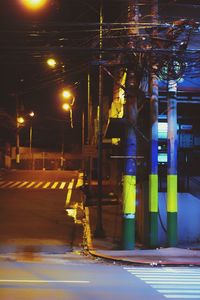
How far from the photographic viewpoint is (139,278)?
12.2 m

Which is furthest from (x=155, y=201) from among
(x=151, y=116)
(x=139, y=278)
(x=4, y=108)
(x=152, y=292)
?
(x=4, y=108)

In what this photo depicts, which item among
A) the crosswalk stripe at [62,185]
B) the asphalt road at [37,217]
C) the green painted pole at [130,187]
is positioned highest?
the green painted pole at [130,187]

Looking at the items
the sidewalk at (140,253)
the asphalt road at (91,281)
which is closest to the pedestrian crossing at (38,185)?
the sidewalk at (140,253)

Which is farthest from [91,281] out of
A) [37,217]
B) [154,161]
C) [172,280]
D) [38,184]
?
[38,184]

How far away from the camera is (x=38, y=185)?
1811 inches

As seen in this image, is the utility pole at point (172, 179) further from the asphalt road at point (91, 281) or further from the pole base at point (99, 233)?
the pole base at point (99, 233)

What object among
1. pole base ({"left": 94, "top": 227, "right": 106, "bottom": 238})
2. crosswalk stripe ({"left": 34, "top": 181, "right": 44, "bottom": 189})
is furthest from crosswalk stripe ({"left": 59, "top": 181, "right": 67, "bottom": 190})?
pole base ({"left": 94, "top": 227, "right": 106, "bottom": 238})

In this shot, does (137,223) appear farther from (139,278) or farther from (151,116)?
(139,278)

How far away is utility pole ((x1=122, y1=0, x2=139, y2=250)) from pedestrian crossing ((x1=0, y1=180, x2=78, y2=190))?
26.1 meters

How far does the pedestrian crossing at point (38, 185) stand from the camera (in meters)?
44.0

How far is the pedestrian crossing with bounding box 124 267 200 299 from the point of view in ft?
32.8

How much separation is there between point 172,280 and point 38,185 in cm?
3480

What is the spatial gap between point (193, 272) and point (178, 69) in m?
→ 6.81

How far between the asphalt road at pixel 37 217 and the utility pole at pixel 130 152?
2757mm
